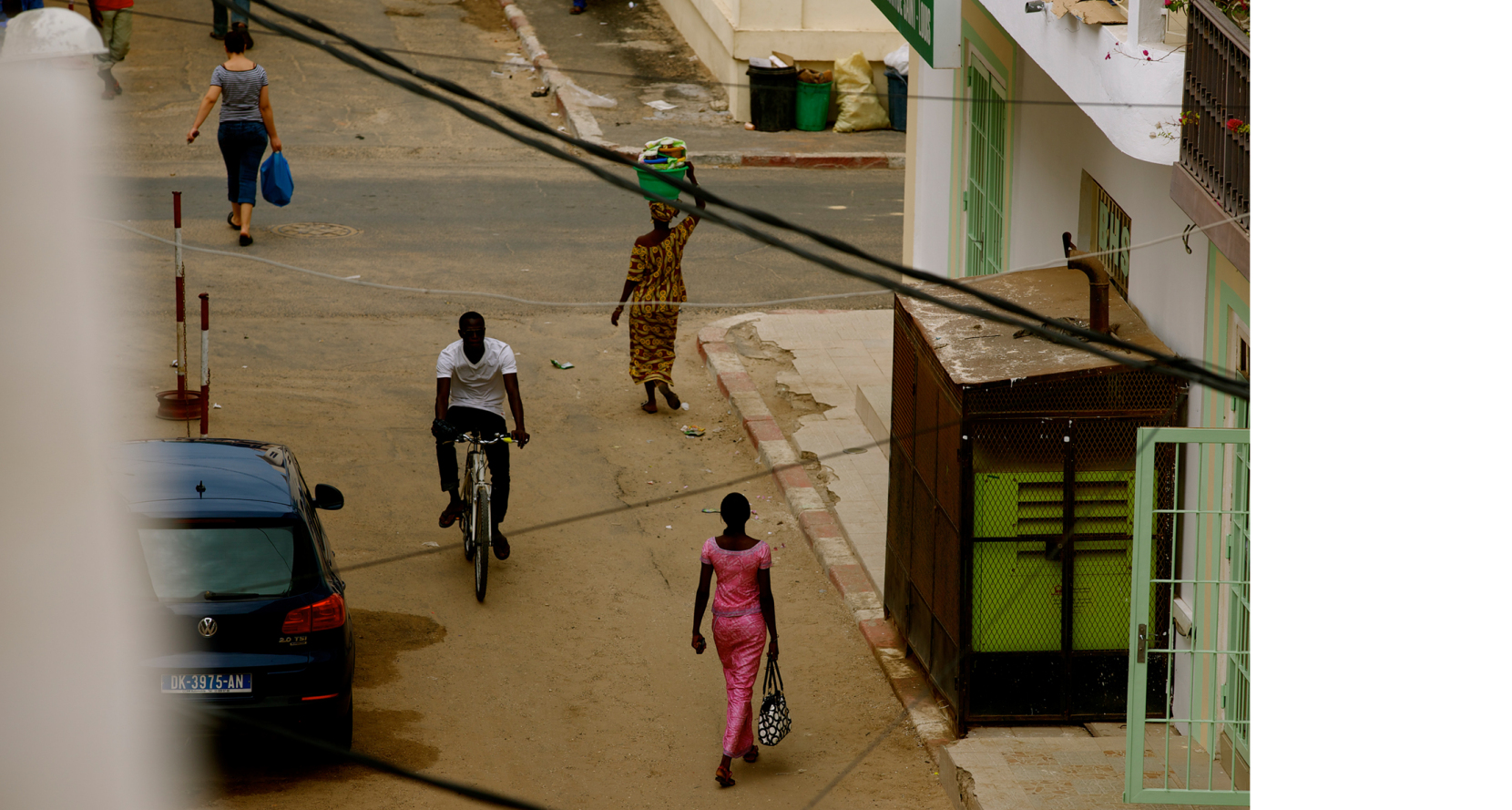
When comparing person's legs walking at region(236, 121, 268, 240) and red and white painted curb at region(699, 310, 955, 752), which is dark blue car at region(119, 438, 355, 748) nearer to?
red and white painted curb at region(699, 310, 955, 752)

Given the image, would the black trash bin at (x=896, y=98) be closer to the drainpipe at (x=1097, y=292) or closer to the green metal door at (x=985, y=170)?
the green metal door at (x=985, y=170)

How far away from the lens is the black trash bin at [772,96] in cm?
2234

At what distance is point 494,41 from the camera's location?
2653 centimetres

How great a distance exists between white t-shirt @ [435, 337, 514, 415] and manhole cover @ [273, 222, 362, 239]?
7775 millimetres

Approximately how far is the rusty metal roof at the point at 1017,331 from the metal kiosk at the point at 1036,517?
0.05 ft

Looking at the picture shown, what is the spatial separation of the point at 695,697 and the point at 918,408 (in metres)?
2.03

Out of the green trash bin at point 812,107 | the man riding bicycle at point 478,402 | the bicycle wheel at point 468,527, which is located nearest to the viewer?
the man riding bicycle at point 478,402

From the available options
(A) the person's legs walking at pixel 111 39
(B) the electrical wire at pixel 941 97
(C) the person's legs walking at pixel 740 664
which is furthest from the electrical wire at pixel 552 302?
(A) the person's legs walking at pixel 111 39

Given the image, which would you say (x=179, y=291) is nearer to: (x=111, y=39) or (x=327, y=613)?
(x=327, y=613)

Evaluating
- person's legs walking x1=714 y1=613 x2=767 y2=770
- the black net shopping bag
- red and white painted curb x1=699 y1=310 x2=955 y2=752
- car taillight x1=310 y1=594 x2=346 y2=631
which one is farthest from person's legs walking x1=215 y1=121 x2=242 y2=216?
the black net shopping bag

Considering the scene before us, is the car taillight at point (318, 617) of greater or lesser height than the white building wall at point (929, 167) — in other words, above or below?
below

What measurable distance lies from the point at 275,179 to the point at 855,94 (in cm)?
952

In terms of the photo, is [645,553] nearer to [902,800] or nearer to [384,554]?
[384,554]
